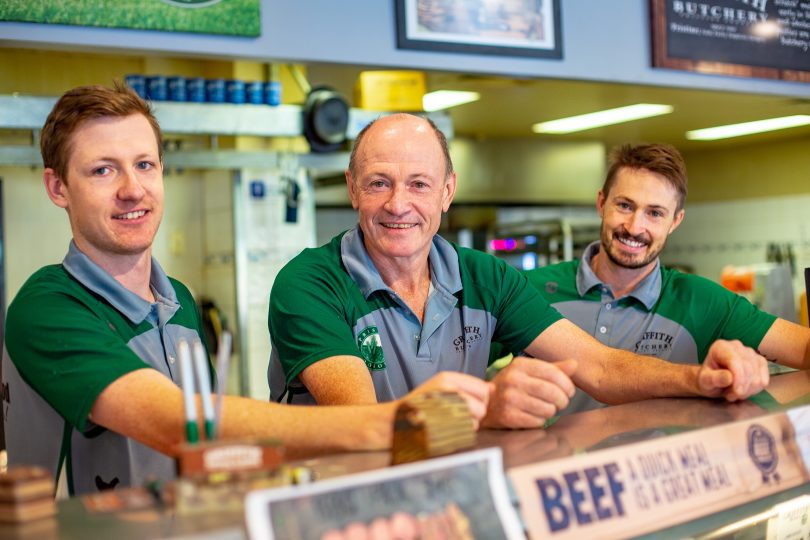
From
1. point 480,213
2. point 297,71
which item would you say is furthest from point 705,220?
point 297,71

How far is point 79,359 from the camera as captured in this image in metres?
1.38

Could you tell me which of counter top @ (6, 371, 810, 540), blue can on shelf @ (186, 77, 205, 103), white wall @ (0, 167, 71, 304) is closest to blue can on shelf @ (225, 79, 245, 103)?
blue can on shelf @ (186, 77, 205, 103)

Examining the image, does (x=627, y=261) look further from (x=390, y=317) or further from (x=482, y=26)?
(x=482, y=26)

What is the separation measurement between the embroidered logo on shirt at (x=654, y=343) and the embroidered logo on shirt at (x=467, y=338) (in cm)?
76

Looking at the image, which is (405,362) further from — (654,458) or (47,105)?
(47,105)

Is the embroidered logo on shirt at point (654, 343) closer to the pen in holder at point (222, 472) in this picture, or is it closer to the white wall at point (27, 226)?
the pen in holder at point (222, 472)

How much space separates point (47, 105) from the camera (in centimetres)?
392

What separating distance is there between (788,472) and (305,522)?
2.82 ft

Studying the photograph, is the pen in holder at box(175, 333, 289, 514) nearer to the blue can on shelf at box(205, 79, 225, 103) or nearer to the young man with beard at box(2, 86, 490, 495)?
the young man with beard at box(2, 86, 490, 495)

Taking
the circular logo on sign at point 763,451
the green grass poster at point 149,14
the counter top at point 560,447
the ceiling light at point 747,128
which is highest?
the ceiling light at point 747,128

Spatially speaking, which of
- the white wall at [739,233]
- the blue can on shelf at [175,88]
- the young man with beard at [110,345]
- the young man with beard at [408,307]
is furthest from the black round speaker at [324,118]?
the white wall at [739,233]

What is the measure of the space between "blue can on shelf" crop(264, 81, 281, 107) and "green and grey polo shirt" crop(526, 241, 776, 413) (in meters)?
2.24

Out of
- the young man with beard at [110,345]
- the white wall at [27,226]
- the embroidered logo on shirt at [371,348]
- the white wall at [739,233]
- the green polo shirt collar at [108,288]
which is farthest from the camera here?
the white wall at [739,233]

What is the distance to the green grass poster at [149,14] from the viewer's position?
2.75 m
